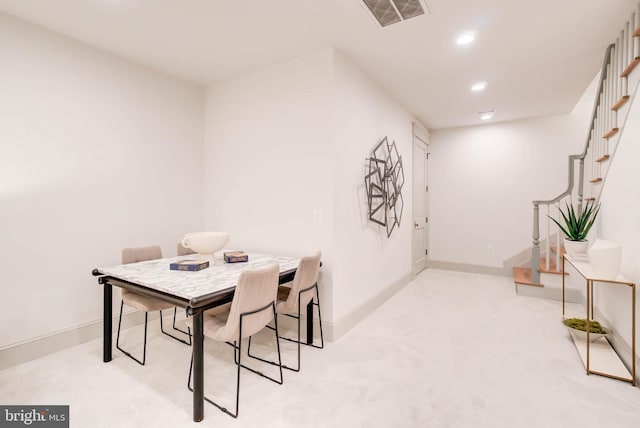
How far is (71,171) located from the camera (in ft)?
8.46

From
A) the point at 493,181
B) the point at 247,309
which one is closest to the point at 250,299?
the point at 247,309

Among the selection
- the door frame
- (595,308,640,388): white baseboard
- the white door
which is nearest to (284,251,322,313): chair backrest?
(595,308,640,388): white baseboard

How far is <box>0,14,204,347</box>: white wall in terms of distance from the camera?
2.29 m

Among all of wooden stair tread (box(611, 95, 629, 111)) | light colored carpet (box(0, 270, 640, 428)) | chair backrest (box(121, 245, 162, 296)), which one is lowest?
light colored carpet (box(0, 270, 640, 428))

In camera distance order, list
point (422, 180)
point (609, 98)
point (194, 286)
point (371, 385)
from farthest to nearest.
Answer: point (422, 180) → point (609, 98) → point (371, 385) → point (194, 286)

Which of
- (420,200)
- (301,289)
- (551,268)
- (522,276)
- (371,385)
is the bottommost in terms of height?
(371,385)

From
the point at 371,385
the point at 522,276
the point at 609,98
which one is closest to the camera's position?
the point at 371,385

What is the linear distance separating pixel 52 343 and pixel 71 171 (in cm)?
141

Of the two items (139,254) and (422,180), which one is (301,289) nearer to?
(139,254)

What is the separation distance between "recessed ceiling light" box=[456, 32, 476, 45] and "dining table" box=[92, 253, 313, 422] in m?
2.34

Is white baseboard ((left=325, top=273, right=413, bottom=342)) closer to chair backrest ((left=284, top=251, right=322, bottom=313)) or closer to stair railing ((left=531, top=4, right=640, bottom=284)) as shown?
chair backrest ((left=284, top=251, right=322, bottom=313))

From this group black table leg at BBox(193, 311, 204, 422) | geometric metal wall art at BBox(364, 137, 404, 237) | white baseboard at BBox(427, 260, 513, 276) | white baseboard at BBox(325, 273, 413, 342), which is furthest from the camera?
white baseboard at BBox(427, 260, 513, 276)

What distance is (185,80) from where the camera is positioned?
3.44 meters

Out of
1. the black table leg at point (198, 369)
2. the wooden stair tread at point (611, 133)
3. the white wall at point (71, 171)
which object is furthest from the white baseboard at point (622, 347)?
the white wall at point (71, 171)
